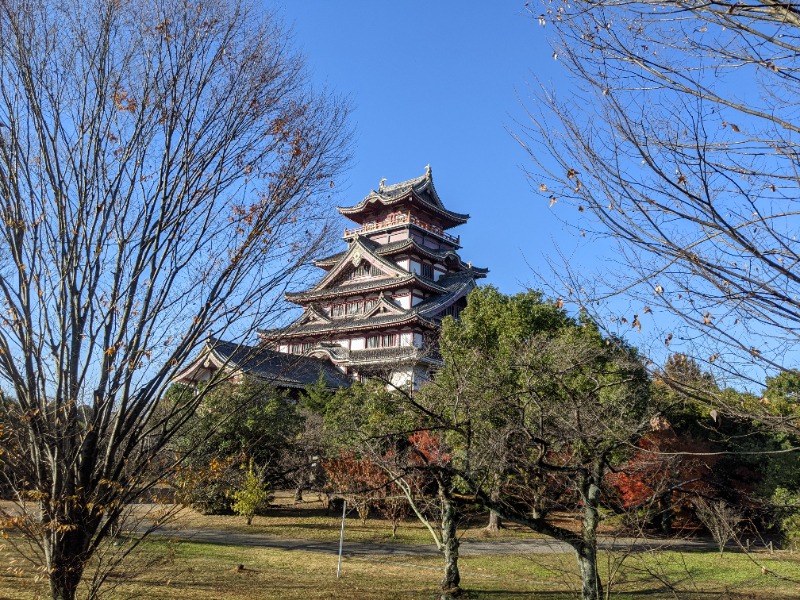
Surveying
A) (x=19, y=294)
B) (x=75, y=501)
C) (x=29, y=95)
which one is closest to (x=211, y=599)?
(x=75, y=501)

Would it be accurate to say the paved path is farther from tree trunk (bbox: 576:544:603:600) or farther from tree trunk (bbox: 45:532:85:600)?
tree trunk (bbox: 45:532:85:600)

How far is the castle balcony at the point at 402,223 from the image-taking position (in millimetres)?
32812

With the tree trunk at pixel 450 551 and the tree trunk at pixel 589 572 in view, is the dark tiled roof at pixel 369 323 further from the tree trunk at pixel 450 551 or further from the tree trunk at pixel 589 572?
the tree trunk at pixel 589 572

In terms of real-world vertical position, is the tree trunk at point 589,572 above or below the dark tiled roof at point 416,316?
below

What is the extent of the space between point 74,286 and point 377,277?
1053 inches

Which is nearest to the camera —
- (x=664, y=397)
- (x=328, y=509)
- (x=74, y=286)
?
(x=74, y=286)

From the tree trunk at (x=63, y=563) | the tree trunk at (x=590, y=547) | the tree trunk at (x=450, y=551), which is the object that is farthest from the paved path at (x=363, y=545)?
the tree trunk at (x=63, y=563)

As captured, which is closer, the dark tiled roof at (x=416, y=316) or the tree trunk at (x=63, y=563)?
the tree trunk at (x=63, y=563)

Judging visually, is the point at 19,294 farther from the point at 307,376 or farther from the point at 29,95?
the point at 307,376

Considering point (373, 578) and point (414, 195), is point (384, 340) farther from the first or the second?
point (373, 578)

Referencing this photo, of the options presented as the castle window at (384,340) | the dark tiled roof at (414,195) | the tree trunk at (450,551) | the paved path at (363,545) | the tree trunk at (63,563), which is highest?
the dark tiled roof at (414,195)

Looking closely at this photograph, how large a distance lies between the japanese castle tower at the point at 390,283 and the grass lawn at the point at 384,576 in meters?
13.4

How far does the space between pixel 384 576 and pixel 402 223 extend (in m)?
24.3

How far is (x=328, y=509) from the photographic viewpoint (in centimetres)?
1872
